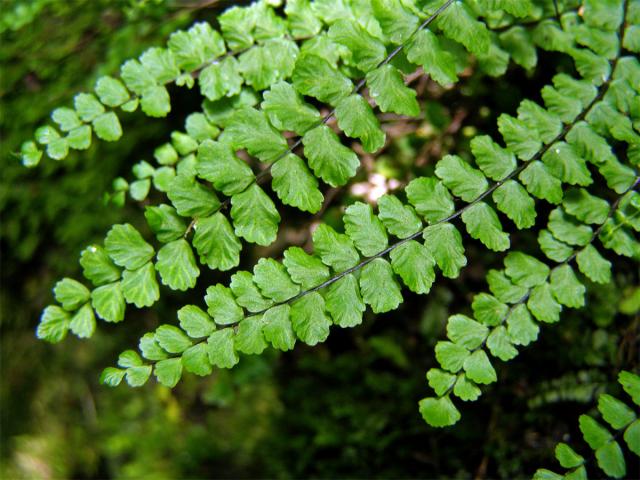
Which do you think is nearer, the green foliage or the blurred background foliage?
the green foliage

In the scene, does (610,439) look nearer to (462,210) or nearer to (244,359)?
(462,210)

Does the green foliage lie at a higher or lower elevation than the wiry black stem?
lower

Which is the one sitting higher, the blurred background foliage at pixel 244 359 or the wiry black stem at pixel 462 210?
the wiry black stem at pixel 462 210

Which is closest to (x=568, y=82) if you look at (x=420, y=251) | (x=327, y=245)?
(x=420, y=251)

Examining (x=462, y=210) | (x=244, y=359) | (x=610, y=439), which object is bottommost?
(x=244, y=359)

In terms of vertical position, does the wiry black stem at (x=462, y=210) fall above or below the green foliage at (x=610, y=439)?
above

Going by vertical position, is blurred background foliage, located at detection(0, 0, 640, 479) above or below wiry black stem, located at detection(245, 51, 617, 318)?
below

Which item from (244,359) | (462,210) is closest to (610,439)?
(462,210)

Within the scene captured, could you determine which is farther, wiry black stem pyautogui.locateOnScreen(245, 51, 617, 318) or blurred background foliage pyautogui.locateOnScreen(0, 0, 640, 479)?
blurred background foliage pyautogui.locateOnScreen(0, 0, 640, 479)

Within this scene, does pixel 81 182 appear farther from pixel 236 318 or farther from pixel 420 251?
pixel 420 251

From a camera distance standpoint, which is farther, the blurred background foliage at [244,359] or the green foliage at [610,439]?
the blurred background foliage at [244,359]
